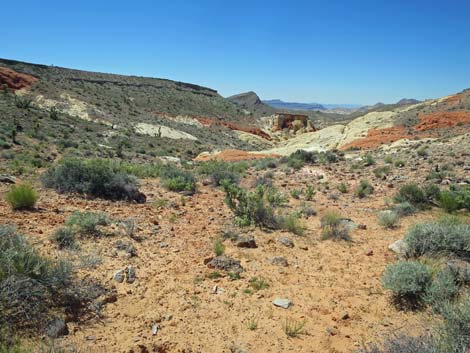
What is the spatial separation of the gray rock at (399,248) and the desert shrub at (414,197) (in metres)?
2.92

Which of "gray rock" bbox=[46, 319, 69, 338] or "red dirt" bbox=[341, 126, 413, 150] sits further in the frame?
"red dirt" bbox=[341, 126, 413, 150]

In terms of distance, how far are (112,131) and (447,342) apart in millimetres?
31815

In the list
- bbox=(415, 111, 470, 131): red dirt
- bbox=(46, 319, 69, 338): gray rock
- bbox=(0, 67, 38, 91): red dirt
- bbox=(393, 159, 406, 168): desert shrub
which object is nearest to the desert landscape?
bbox=(46, 319, 69, 338): gray rock

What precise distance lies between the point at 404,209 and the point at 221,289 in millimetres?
5684

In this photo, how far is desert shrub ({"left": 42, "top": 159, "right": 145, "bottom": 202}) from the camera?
329 inches

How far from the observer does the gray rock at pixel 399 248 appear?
586 cm

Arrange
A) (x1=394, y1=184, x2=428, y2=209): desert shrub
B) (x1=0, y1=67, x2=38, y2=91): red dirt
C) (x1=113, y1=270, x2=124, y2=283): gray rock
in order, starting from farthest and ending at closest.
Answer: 1. (x1=0, y1=67, x2=38, y2=91): red dirt
2. (x1=394, y1=184, x2=428, y2=209): desert shrub
3. (x1=113, y1=270, x2=124, y2=283): gray rock

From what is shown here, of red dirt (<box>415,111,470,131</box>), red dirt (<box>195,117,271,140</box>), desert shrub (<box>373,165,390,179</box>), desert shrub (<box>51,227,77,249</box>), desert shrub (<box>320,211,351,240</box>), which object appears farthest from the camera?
red dirt (<box>195,117,271,140</box>)

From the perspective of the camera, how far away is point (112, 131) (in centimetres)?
3117

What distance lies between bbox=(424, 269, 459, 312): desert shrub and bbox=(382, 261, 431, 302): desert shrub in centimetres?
11

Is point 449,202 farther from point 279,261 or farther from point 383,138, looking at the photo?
point 383,138

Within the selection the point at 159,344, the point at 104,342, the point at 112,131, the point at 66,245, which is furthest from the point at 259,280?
the point at 112,131

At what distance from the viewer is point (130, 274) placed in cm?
483

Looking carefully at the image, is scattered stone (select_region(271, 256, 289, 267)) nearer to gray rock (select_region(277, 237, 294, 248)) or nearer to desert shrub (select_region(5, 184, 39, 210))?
gray rock (select_region(277, 237, 294, 248))
